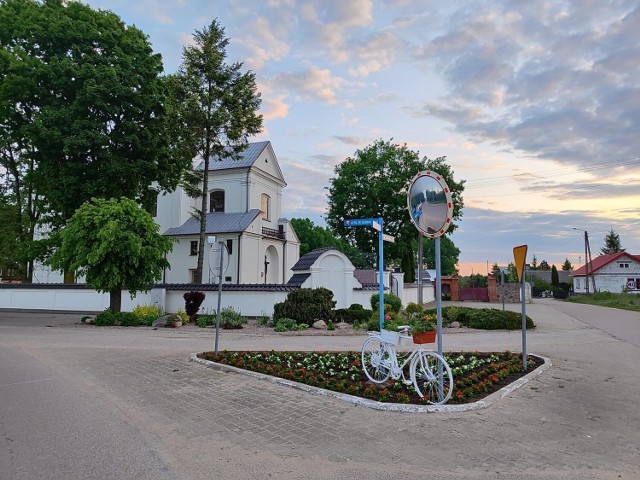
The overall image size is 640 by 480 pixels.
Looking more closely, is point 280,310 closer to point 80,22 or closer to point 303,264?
point 303,264

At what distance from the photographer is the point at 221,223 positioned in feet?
122

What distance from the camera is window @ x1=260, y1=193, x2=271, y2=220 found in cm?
3992

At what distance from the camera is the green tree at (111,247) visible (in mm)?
17516

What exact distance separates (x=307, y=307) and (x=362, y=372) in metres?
9.60

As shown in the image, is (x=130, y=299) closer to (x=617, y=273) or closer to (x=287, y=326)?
(x=287, y=326)

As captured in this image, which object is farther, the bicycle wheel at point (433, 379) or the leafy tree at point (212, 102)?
the leafy tree at point (212, 102)

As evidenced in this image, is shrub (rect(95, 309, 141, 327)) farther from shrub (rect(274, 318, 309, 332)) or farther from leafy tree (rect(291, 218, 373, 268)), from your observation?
leafy tree (rect(291, 218, 373, 268))

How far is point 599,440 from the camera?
4.89 m

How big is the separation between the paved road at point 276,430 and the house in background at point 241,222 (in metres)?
26.4

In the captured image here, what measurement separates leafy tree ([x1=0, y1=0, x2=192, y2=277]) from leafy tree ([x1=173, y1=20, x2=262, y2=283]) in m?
1.73

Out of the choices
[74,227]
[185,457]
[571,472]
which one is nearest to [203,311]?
[74,227]

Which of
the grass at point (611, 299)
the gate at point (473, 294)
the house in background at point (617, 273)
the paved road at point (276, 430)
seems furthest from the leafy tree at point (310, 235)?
the paved road at point (276, 430)

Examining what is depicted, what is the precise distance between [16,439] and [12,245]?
31609 mm

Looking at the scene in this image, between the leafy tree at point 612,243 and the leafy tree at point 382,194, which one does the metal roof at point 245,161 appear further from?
the leafy tree at point 612,243
